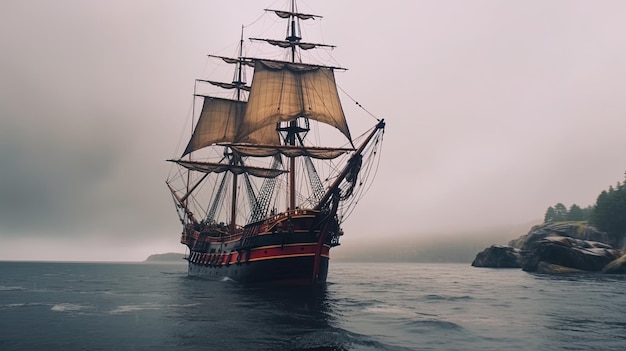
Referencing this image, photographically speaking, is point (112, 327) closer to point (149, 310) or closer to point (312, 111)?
point (149, 310)

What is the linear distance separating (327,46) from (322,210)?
95.1 feet

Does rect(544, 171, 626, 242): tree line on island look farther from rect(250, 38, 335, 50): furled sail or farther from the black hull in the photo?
the black hull

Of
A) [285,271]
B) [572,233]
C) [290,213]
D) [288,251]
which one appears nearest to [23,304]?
[285,271]

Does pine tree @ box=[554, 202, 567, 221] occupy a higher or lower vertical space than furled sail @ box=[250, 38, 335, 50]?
lower

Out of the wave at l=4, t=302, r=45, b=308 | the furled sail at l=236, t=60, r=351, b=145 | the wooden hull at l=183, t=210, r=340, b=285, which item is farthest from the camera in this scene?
the furled sail at l=236, t=60, r=351, b=145

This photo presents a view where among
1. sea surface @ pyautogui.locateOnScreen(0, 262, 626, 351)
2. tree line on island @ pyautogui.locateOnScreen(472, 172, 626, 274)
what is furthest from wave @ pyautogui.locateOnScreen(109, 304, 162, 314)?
tree line on island @ pyautogui.locateOnScreen(472, 172, 626, 274)

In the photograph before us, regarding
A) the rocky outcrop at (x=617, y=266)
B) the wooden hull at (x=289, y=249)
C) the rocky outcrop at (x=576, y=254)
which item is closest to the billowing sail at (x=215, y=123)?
the wooden hull at (x=289, y=249)

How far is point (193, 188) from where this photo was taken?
75938 mm

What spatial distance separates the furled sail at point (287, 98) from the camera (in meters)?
53.7

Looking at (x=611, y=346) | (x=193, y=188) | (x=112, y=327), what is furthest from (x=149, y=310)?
(x=193, y=188)

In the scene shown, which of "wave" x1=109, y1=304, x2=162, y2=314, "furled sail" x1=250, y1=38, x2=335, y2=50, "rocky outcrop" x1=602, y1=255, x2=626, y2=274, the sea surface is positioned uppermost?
"furled sail" x1=250, y1=38, x2=335, y2=50

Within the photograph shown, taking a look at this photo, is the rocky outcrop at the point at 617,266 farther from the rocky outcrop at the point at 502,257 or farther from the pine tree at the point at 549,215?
the pine tree at the point at 549,215

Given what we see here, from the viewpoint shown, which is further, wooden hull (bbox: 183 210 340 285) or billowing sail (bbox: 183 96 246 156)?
billowing sail (bbox: 183 96 246 156)

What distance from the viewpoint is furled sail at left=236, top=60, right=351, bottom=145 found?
53.7m
